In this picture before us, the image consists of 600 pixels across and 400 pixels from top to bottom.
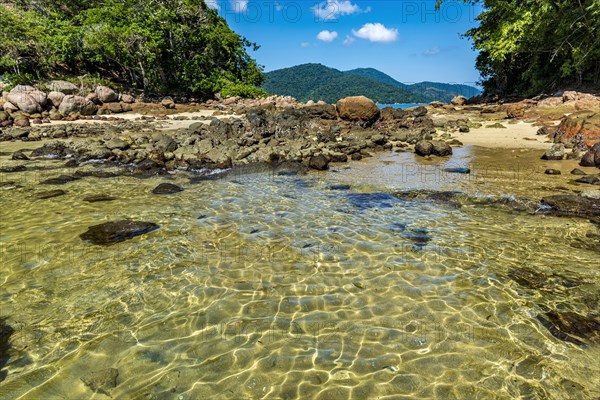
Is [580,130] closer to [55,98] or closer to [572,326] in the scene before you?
[572,326]

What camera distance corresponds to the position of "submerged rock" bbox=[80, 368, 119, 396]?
3157 millimetres

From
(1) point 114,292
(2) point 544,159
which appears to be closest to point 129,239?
(1) point 114,292

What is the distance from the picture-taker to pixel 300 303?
452 centimetres

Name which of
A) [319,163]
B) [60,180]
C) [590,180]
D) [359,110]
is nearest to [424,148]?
[319,163]

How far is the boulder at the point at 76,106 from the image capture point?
1087 inches

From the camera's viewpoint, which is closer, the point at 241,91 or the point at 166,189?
the point at 166,189

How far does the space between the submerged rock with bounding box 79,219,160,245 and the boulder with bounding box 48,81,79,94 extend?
102ft

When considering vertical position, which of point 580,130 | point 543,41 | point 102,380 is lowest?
point 102,380

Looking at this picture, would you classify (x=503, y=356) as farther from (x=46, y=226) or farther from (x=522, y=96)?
(x=522, y=96)

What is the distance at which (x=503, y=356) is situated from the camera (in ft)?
11.5

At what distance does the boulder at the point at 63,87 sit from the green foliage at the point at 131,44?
12.6 ft

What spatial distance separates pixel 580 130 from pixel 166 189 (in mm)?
16430

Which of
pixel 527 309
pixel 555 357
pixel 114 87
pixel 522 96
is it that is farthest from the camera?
pixel 114 87

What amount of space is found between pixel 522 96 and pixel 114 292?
36.6m
